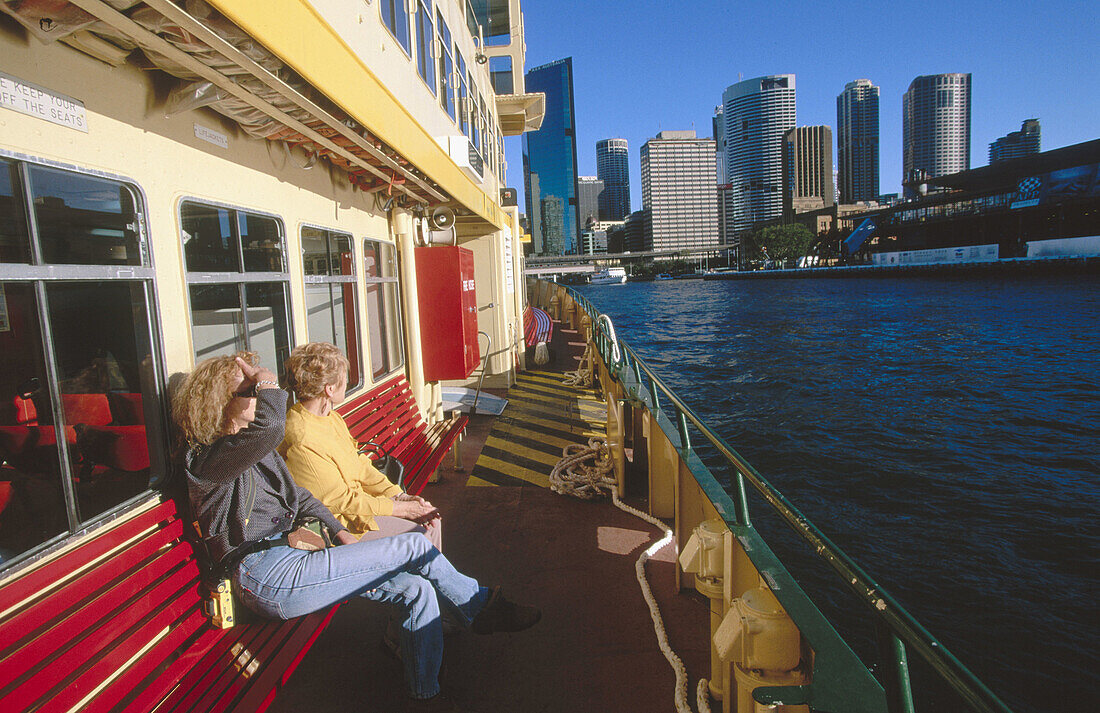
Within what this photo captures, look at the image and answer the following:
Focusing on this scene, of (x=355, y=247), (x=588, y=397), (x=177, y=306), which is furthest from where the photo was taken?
(x=588, y=397)

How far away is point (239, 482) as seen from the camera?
8.27 ft

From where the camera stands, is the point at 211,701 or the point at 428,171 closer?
the point at 211,701

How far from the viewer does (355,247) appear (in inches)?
214

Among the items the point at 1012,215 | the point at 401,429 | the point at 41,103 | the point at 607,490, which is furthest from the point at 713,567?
the point at 1012,215

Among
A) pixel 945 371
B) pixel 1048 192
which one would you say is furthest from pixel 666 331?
pixel 1048 192

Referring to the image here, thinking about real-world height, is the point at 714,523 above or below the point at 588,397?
above

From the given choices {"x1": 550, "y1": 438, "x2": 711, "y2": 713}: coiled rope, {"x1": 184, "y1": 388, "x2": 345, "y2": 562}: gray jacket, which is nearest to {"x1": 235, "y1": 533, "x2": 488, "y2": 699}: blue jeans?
{"x1": 184, "y1": 388, "x2": 345, "y2": 562}: gray jacket

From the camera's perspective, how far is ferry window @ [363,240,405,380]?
5891mm

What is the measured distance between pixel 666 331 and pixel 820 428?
21.1 m

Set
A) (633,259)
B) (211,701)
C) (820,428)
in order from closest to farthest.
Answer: (211,701) < (820,428) < (633,259)

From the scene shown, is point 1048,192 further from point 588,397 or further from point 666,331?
point 588,397

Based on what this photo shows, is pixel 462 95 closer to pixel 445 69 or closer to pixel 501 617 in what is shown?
pixel 445 69

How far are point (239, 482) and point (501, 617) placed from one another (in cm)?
134

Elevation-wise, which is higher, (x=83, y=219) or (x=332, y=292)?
(x=83, y=219)
